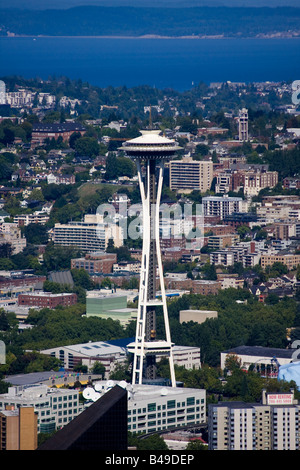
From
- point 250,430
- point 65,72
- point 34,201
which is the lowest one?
point 250,430

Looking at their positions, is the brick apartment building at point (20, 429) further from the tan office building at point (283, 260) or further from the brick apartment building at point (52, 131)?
the brick apartment building at point (52, 131)

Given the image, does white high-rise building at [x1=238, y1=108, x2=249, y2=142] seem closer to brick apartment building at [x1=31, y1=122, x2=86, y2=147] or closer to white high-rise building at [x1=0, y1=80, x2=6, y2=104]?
brick apartment building at [x1=31, y1=122, x2=86, y2=147]

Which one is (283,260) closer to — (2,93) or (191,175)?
(191,175)

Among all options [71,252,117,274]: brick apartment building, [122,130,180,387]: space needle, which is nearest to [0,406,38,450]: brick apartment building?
[122,130,180,387]: space needle
